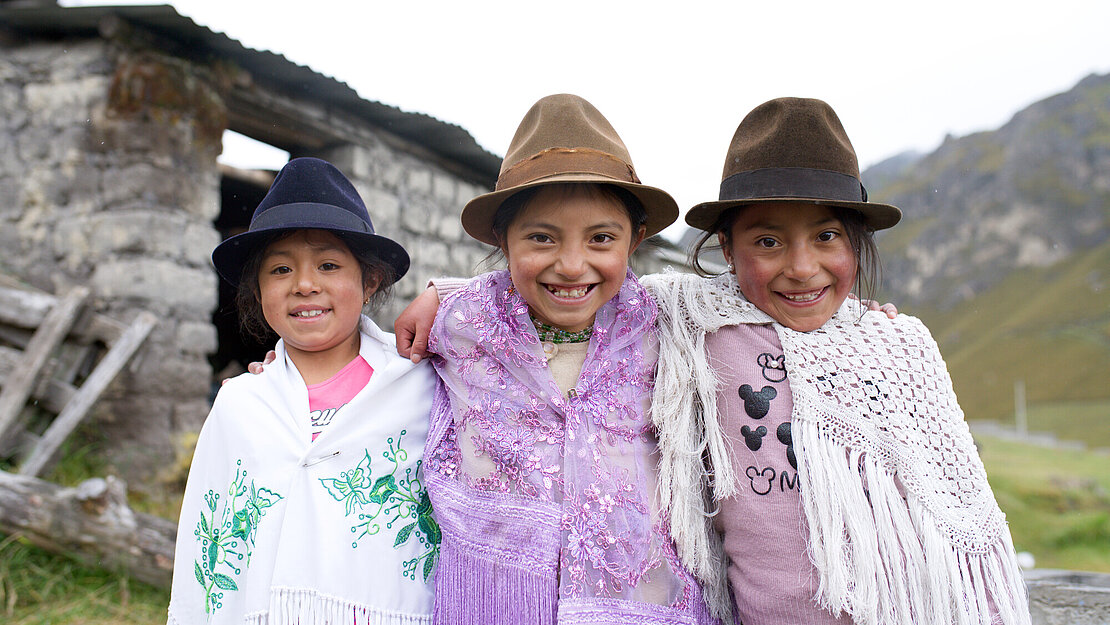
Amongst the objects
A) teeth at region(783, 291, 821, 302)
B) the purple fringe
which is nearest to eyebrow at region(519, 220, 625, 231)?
teeth at region(783, 291, 821, 302)

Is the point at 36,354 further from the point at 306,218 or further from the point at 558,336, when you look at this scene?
the point at 558,336

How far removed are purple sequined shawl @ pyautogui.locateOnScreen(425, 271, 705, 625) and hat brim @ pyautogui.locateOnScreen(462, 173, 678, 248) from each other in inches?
7.1

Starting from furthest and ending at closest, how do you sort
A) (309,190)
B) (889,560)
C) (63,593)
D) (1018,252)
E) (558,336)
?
(1018,252) → (63,593) → (309,190) → (558,336) → (889,560)

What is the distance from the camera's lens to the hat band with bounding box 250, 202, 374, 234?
1.66 metres

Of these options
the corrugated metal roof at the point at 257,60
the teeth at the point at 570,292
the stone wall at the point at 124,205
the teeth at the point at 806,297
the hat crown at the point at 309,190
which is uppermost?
the corrugated metal roof at the point at 257,60

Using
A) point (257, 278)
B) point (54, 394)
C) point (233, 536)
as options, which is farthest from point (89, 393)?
point (233, 536)

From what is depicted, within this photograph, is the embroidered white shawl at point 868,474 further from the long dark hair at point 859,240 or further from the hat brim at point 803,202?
the hat brim at point 803,202

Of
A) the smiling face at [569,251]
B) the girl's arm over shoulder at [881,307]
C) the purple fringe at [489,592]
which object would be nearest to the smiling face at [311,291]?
the smiling face at [569,251]

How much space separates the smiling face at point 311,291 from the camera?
1693 millimetres

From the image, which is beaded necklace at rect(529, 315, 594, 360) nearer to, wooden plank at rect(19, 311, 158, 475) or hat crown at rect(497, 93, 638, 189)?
hat crown at rect(497, 93, 638, 189)

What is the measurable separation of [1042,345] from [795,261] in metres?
78.6

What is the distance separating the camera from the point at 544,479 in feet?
4.84

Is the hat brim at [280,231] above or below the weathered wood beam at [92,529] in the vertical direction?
above

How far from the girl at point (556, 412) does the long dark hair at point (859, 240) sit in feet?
0.81
